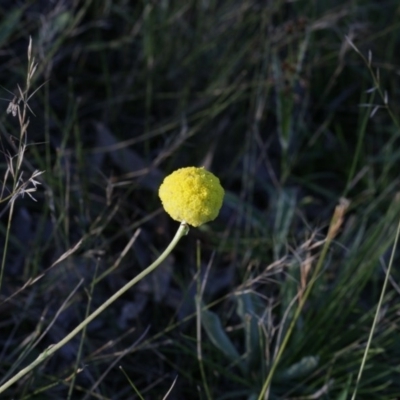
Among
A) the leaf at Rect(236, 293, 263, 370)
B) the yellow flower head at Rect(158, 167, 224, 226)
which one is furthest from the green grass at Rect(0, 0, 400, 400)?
the yellow flower head at Rect(158, 167, 224, 226)

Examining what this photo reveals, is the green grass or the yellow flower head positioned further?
the green grass

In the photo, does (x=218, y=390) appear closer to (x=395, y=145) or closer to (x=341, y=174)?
(x=341, y=174)

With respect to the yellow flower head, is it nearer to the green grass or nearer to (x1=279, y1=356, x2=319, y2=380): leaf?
the green grass

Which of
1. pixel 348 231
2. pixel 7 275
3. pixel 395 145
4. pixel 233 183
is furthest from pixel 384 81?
pixel 7 275

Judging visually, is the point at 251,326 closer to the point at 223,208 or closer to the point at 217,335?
the point at 217,335

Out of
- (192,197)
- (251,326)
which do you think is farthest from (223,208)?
(192,197)

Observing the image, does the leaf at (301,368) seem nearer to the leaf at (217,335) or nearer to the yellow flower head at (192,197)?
the leaf at (217,335)

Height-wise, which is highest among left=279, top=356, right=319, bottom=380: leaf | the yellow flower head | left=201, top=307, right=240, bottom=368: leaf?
the yellow flower head
